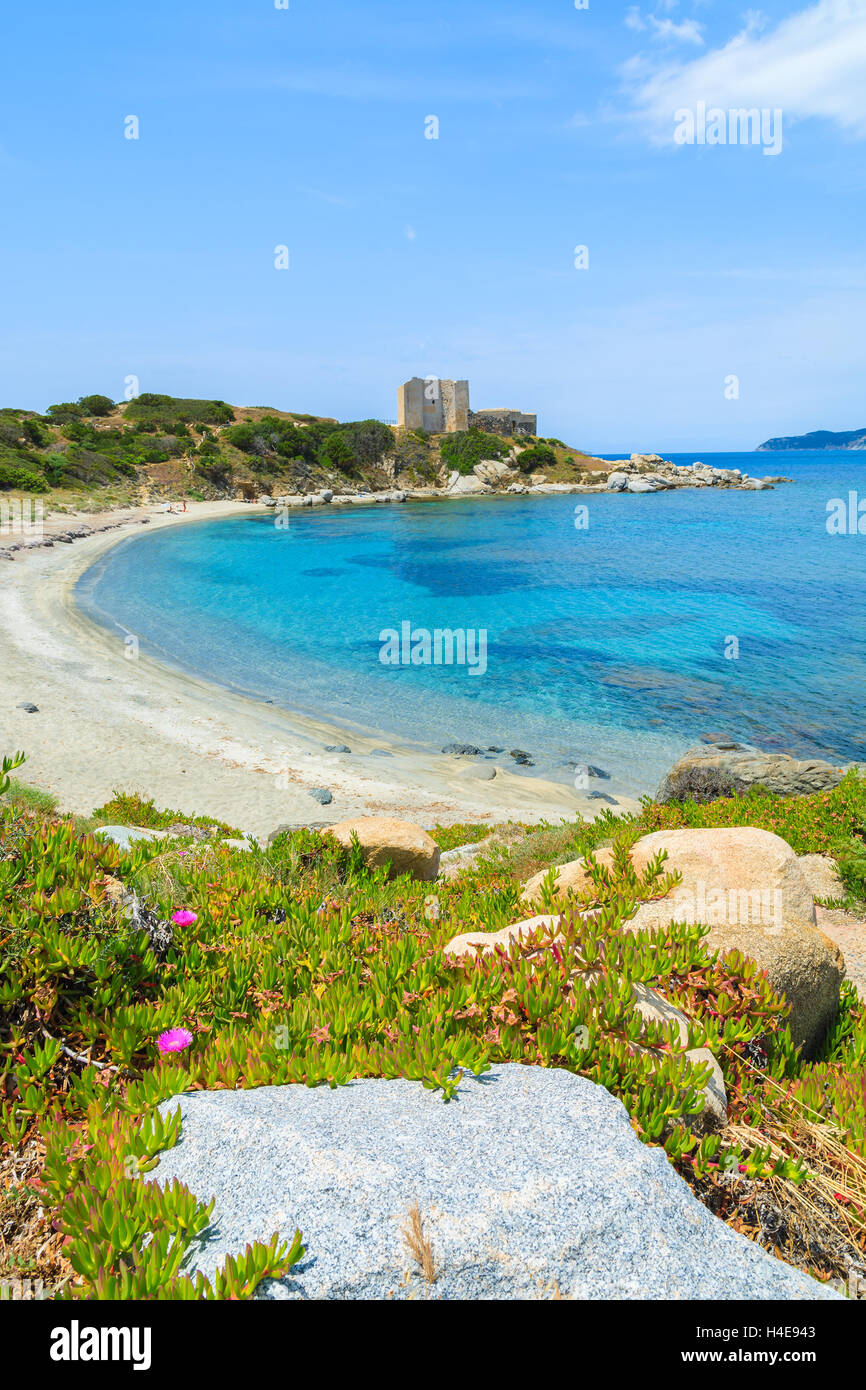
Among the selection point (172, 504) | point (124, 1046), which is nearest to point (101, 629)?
point (124, 1046)

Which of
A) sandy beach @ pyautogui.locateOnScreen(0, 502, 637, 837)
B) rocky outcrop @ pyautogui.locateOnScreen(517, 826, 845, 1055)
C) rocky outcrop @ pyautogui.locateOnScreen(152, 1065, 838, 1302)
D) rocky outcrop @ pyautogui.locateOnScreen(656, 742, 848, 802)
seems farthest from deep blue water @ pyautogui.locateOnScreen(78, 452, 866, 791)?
rocky outcrop @ pyautogui.locateOnScreen(152, 1065, 838, 1302)

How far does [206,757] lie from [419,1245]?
16.3 metres

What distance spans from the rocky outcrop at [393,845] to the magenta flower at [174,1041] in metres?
4.35

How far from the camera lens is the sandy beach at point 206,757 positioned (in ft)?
49.0

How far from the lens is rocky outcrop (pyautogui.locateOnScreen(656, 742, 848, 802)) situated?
11.9m

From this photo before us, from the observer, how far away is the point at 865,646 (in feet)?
88.8

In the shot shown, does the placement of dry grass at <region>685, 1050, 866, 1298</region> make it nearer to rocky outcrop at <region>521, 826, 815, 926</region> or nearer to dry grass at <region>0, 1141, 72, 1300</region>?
rocky outcrop at <region>521, 826, 815, 926</region>

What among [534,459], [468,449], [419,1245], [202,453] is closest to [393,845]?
[419,1245]

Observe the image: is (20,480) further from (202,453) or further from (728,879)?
(728,879)

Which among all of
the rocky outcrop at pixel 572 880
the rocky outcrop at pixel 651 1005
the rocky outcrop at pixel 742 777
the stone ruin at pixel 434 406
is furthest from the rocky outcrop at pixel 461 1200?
the stone ruin at pixel 434 406

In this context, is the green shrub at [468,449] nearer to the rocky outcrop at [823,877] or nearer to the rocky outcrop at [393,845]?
the rocky outcrop at [823,877]

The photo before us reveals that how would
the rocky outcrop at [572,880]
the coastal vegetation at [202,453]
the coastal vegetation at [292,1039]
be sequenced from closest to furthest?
1. the coastal vegetation at [292,1039]
2. the rocky outcrop at [572,880]
3. the coastal vegetation at [202,453]

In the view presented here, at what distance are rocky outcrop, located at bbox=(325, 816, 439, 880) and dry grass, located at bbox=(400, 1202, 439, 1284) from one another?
5609 millimetres

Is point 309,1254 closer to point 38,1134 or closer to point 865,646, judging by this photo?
point 38,1134
